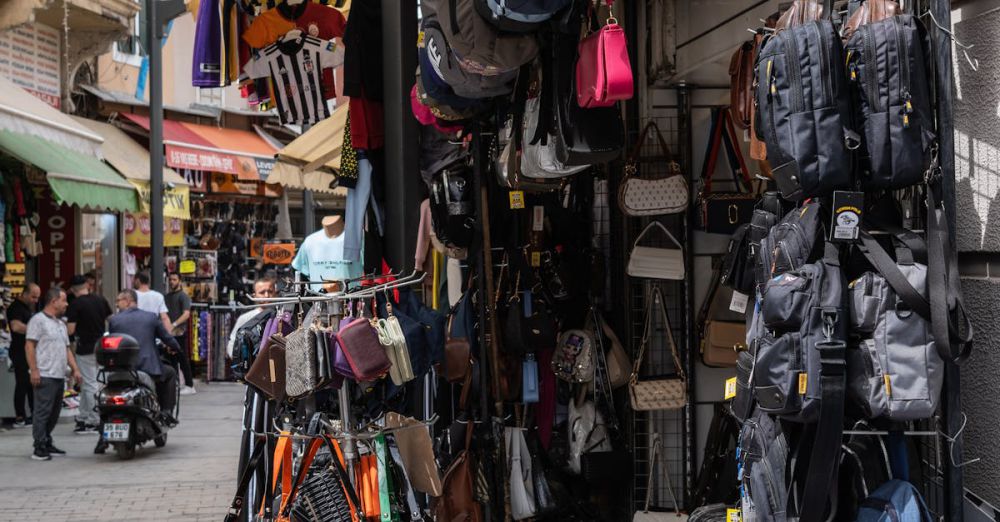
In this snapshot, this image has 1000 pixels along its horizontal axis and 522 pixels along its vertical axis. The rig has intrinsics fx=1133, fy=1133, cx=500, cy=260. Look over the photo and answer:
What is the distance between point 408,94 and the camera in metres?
6.67

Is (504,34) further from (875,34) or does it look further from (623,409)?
(623,409)

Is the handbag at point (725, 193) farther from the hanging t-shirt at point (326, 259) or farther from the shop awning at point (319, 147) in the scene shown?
the shop awning at point (319, 147)

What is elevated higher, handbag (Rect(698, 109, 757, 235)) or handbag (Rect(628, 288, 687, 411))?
handbag (Rect(698, 109, 757, 235))

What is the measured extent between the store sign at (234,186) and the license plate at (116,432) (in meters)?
11.8

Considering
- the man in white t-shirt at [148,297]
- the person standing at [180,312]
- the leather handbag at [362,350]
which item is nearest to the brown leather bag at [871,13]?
the leather handbag at [362,350]

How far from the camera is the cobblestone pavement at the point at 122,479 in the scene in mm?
9758

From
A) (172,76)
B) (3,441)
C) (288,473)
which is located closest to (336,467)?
(288,473)

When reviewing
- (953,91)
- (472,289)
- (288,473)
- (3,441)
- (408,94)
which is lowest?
(3,441)

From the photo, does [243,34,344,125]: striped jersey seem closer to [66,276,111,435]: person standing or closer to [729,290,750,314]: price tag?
[729,290,750,314]: price tag

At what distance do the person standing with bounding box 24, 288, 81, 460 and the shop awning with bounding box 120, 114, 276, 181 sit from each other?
864 cm

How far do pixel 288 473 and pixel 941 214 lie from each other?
363 centimetres

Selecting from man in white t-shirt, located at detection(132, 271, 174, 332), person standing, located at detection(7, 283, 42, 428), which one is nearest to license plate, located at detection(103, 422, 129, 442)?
person standing, located at detection(7, 283, 42, 428)

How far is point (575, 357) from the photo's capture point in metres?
A: 7.18

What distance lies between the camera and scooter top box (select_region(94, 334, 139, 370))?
1241cm
